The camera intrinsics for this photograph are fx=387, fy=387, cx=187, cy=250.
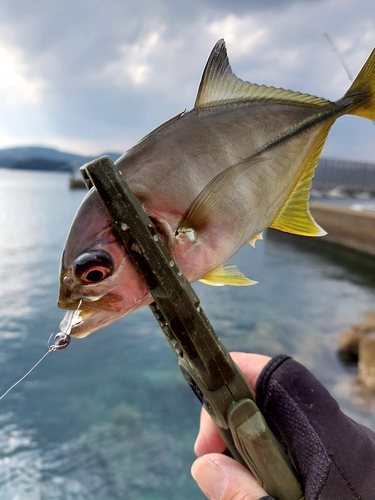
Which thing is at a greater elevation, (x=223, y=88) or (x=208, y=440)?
(x=223, y=88)

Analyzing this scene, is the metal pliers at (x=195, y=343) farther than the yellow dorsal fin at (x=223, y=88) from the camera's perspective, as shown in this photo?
No

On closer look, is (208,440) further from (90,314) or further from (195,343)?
(90,314)

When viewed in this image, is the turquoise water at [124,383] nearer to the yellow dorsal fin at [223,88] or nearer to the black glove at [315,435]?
the black glove at [315,435]

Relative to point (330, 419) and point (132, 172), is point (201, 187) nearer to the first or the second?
point (132, 172)

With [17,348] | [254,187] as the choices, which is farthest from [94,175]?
[17,348]

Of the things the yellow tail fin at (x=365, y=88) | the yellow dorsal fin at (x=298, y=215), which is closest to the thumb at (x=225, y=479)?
the yellow dorsal fin at (x=298, y=215)

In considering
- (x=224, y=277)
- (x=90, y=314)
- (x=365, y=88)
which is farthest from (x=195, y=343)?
(x=365, y=88)
